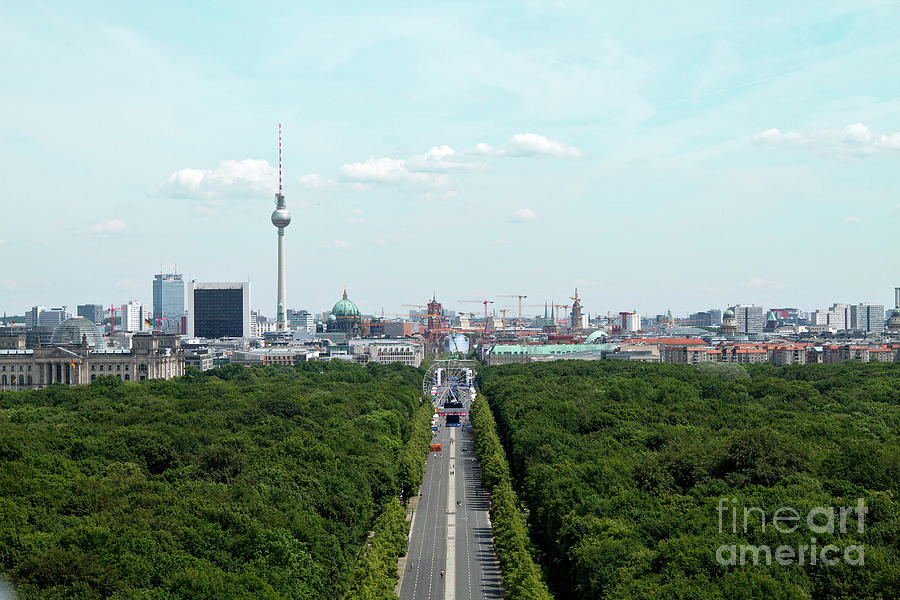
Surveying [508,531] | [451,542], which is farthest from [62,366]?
[508,531]

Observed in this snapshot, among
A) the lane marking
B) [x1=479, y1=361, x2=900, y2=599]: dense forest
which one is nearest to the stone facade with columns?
the lane marking

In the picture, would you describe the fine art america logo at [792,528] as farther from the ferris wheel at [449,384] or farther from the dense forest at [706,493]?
the ferris wheel at [449,384]

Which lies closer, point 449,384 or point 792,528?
point 792,528

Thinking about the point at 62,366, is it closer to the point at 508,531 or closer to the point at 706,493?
the point at 508,531

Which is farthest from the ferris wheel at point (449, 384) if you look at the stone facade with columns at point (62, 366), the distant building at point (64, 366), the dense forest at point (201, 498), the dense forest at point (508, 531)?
the stone facade with columns at point (62, 366)

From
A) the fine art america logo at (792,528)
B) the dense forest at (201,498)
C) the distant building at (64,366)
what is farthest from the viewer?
the distant building at (64,366)

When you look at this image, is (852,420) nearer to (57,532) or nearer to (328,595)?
(328,595)
